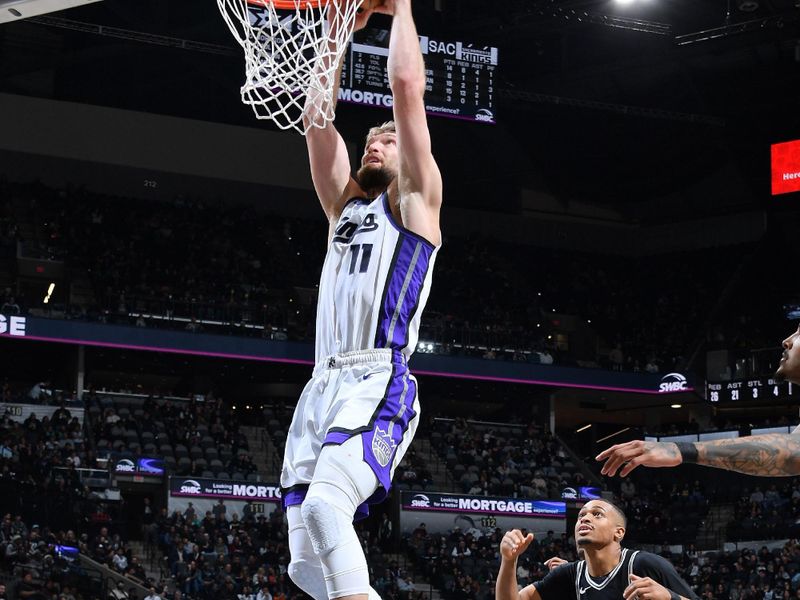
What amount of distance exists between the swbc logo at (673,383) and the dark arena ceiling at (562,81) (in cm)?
706

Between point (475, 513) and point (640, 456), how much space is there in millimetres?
27133

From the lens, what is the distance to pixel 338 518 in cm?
469

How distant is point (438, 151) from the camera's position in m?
38.2

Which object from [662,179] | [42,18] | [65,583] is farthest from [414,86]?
[662,179]

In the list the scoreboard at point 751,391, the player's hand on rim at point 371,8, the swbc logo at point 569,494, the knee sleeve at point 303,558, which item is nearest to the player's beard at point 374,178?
the player's hand on rim at point 371,8

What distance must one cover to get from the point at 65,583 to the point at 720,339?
2301cm

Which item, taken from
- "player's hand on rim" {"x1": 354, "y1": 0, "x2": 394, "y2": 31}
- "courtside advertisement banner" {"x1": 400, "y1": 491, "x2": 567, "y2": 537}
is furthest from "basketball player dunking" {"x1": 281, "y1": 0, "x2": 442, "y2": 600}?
"courtside advertisement banner" {"x1": 400, "y1": 491, "x2": 567, "y2": 537}

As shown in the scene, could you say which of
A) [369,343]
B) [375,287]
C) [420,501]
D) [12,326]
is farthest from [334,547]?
[12,326]

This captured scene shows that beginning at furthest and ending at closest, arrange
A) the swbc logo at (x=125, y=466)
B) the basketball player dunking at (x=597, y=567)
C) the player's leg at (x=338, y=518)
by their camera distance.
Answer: the swbc logo at (x=125, y=466) < the basketball player dunking at (x=597, y=567) < the player's leg at (x=338, y=518)

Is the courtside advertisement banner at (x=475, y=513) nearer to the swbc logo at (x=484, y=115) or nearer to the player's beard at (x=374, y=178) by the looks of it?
the swbc logo at (x=484, y=115)

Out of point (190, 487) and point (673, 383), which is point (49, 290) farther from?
point (673, 383)

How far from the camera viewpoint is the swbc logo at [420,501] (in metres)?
30.2

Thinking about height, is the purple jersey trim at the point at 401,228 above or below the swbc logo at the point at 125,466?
above

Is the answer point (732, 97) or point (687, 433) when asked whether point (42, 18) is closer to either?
point (732, 97)
